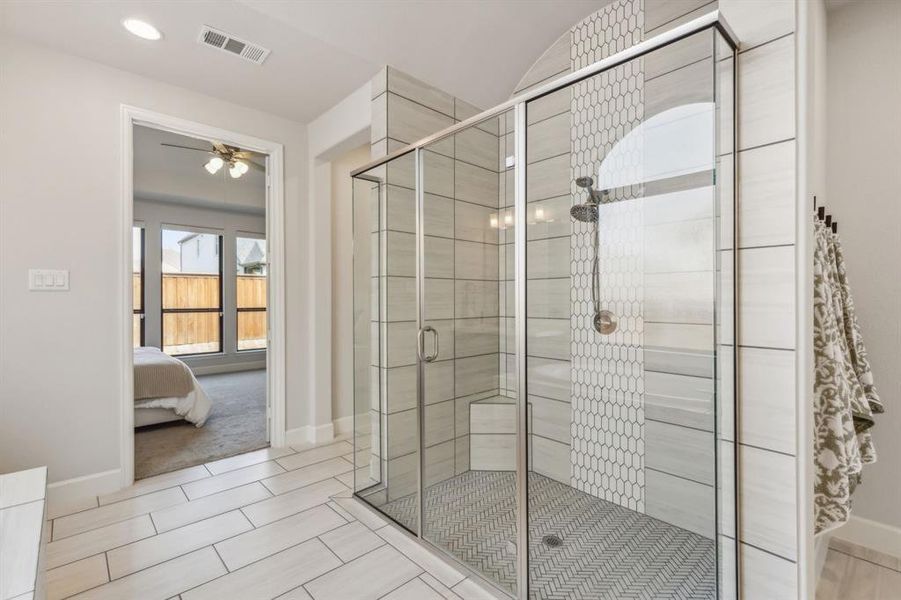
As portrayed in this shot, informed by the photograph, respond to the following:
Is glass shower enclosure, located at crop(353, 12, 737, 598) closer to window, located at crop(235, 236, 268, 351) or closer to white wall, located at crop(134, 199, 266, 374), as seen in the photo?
white wall, located at crop(134, 199, 266, 374)

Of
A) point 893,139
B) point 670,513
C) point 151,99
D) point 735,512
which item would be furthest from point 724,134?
point 151,99

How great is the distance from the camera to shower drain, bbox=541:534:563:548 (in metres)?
1.79

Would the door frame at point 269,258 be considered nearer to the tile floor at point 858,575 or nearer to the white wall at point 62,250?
the white wall at point 62,250

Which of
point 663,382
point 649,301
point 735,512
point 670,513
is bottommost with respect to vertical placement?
point 670,513

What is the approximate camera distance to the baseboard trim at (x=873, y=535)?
5.98 feet

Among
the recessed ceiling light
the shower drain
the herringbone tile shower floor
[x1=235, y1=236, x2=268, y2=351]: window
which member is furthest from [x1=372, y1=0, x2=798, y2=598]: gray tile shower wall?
[x1=235, y1=236, x2=268, y2=351]: window

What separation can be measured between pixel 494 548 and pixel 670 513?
751 mm

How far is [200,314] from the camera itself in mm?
6520

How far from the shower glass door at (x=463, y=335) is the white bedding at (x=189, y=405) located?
2744 mm

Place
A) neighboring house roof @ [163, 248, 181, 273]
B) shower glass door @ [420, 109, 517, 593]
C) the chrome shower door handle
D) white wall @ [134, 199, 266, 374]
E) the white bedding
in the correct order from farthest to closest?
neighboring house roof @ [163, 248, 181, 273], white wall @ [134, 199, 266, 374], the white bedding, the chrome shower door handle, shower glass door @ [420, 109, 517, 593]

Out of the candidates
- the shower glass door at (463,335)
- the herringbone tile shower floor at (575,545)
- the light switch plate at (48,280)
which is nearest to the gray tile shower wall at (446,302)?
the shower glass door at (463,335)

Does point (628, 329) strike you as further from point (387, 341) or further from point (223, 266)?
point (223, 266)

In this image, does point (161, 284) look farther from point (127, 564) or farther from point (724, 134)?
point (724, 134)

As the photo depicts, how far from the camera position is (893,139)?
6.08ft
